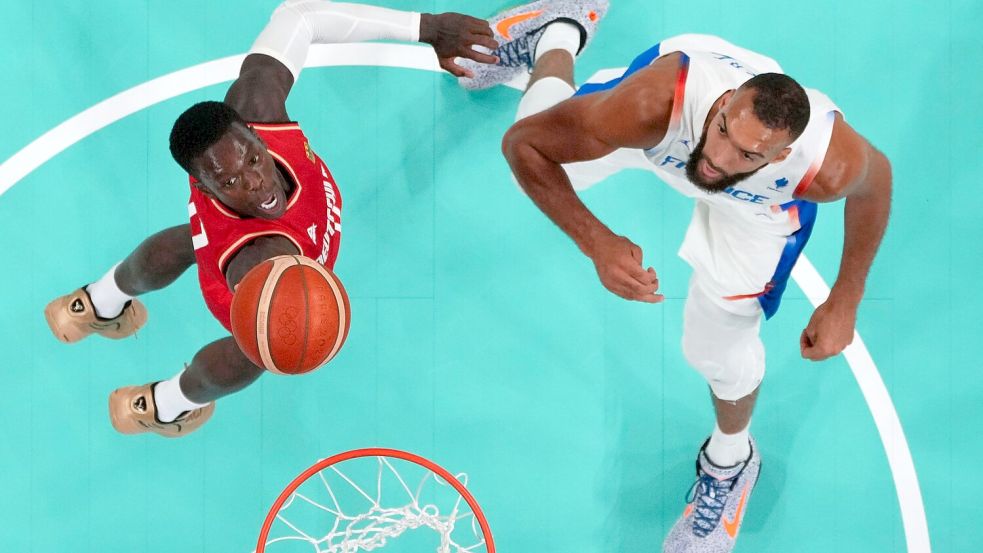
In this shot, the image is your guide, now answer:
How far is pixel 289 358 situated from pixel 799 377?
2.43 m

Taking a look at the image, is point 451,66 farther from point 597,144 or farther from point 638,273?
point 638,273

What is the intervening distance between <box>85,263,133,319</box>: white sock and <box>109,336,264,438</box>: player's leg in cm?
34

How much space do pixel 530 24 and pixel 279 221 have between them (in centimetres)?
158

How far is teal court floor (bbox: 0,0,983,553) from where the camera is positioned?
3984 mm

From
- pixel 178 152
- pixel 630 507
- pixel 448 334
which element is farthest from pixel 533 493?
pixel 178 152

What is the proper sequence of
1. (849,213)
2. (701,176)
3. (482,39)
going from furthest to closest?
1. (482,39)
2. (849,213)
3. (701,176)

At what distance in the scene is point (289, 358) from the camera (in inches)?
106

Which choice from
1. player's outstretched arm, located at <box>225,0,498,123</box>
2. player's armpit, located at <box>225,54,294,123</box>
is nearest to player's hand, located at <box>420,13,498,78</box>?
player's outstretched arm, located at <box>225,0,498,123</box>

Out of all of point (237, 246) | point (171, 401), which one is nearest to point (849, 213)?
point (237, 246)

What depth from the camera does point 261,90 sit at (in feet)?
10.4

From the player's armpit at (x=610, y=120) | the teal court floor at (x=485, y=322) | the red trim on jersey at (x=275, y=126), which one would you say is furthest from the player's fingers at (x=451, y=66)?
the player's armpit at (x=610, y=120)

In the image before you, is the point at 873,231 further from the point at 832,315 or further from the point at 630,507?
the point at 630,507

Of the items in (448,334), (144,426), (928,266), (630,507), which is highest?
(928,266)

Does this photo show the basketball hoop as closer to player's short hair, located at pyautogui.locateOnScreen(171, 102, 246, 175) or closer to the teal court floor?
the teal court floor
